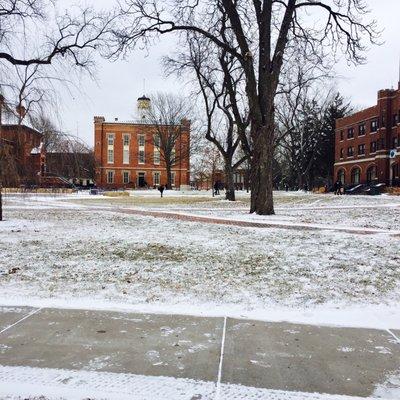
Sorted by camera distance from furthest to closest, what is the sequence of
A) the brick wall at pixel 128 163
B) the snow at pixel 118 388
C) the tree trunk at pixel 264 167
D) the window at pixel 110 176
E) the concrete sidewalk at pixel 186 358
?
the window at pixel 110 176 < the brick wall at pixel 128 163 < the tree trunk at pixel 264 167 < the concrete sidewalk at pixel 186 358 < the snow at pixel 118 388

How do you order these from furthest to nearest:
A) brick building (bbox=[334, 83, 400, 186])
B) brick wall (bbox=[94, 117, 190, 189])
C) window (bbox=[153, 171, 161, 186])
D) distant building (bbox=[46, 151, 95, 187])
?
window (bbox=[153, 171, 161, 186]) → brick wall (bbox=[94, 117, 190, 189]) → brick building (bbox=[334, 83, 400, 186]) → distant building (bbox=[46, 151, 95, 187])

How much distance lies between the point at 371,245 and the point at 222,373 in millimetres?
6603

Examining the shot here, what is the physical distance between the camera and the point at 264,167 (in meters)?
17.4

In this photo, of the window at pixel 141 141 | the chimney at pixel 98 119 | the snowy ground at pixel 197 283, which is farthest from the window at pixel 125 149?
the snowy ground at pixel 197 283

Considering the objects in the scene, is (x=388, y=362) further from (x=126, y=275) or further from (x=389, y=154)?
(x=389, y=154)

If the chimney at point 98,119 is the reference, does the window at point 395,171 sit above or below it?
below

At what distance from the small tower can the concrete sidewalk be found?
74.2 meters

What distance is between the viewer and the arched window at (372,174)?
53531 mm

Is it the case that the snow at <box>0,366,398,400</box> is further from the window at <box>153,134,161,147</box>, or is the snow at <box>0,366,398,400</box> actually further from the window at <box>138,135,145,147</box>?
the window at <box>138,135,145,147</box>

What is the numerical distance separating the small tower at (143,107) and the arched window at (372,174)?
1543 inches

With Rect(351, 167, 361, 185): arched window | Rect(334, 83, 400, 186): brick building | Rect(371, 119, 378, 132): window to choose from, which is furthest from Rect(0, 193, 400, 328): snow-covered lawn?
Rect(351, 167, 361, 185): arched window

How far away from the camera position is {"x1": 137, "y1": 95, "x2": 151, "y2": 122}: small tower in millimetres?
77625

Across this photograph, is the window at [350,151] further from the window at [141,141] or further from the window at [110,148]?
the window at [110,148]

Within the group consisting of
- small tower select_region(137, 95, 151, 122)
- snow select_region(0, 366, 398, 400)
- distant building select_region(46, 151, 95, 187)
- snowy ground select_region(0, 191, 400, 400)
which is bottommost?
snow select_region(0, 366, 398, 400)
